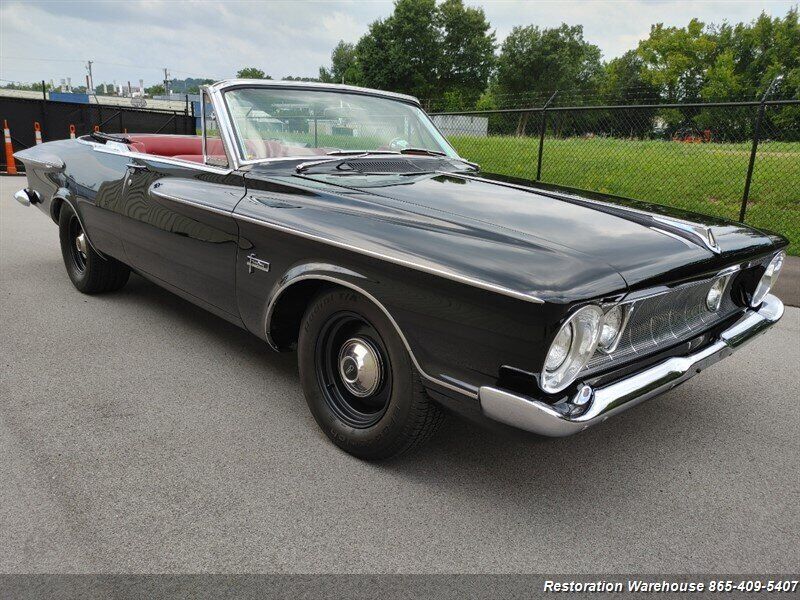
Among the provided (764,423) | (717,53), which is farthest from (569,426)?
(717,53)

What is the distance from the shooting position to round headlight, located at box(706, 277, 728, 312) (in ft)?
8.58

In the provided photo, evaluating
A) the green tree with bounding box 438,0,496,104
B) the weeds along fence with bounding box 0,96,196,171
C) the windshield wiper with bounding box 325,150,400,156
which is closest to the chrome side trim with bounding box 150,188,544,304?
the windshield wiper with bounding box 325,150,400,156

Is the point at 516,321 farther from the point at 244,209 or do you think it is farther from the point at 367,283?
the point at 244,209

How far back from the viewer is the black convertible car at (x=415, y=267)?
193 centimetres

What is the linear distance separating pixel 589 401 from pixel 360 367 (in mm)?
911

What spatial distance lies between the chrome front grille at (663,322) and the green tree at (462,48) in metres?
58.2

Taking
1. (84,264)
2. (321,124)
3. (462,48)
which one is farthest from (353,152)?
(462,48)

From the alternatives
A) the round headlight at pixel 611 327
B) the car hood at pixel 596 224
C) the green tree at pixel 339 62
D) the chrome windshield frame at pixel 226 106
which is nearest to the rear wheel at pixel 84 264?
the chrome windshield frame at pixel 226 106

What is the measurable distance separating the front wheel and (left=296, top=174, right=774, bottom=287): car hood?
49 centimetres

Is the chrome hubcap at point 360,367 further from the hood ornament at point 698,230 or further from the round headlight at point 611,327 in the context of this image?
the hood ornament at point 698,230

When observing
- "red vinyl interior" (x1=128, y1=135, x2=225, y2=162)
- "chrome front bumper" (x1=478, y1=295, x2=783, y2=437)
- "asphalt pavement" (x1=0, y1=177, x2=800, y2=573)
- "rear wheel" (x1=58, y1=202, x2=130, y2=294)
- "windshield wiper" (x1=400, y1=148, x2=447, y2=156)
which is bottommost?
"asphalt pavement" (x1=0, y1=177, x2=800, y2=573)

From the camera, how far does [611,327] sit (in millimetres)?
2082

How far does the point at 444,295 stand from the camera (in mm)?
2025

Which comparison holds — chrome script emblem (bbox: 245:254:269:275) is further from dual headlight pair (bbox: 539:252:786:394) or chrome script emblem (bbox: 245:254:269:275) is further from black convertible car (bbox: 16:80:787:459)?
dual headlight pair (bbox: 539:252:786:394)
